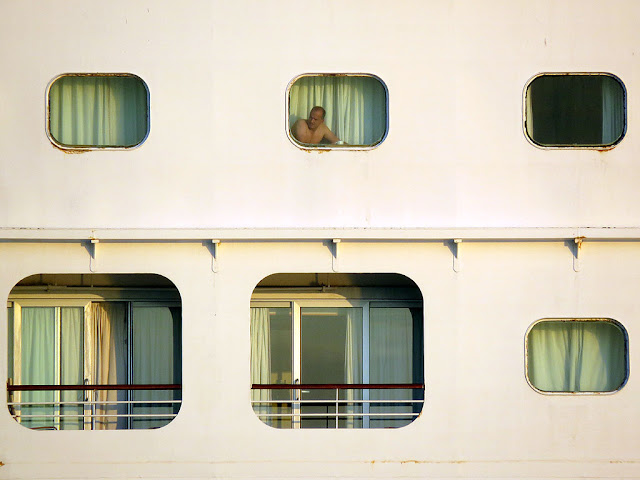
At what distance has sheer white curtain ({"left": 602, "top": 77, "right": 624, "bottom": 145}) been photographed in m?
8.09

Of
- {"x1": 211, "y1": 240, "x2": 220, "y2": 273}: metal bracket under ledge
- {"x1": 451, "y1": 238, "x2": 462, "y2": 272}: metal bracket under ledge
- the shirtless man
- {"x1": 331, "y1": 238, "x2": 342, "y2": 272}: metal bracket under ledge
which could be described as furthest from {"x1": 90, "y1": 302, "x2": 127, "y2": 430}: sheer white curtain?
{"x1": 451, "y1": 238, "x2": 462, "y2": 272}: metal bracket under ledge

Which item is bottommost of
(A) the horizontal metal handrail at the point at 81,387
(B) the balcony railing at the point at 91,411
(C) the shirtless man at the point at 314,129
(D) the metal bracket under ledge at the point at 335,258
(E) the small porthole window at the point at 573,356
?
(B) the balcony railing at the point at 91,411

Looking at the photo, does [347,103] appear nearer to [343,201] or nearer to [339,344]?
[343,201]

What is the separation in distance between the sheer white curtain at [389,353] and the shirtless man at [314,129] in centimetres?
220

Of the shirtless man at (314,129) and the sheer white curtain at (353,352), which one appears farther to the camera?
the sheer white curtain at (353,352)

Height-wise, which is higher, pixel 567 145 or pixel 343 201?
pixel 567 145

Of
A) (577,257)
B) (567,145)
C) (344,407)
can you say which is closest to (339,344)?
(344,407)

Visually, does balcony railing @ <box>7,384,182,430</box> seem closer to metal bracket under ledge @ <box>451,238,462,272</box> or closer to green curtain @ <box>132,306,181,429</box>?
green curtain @ <box>132,306,181,429</box>

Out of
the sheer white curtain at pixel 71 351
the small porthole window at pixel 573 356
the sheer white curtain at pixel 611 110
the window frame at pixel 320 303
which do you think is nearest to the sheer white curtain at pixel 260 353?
the window frame at pixel 320 303

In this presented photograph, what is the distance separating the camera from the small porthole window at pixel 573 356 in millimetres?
8156

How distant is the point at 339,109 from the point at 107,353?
12.2ft

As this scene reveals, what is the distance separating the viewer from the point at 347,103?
26.8 feet

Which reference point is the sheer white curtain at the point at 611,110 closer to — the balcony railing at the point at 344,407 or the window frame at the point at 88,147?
the balcony railing at the point at 344,407

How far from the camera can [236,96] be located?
8.01 meters
